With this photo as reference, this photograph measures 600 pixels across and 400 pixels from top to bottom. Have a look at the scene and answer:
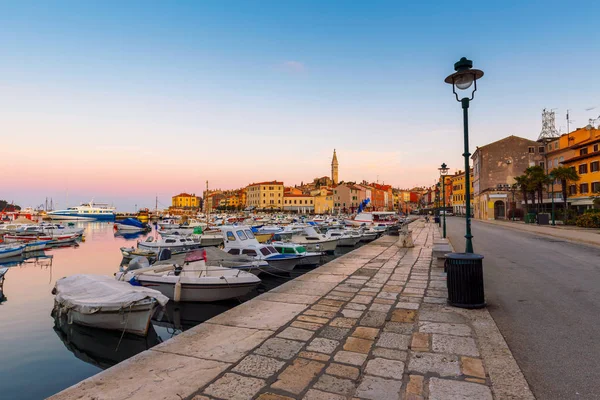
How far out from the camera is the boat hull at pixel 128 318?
9.46 metres

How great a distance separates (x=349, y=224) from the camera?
175 feet

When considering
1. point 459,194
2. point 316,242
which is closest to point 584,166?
point 316,242

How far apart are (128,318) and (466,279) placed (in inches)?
353

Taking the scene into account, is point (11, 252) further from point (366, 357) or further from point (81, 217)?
point (81, 217)

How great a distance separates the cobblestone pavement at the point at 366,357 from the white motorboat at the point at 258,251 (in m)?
10.7

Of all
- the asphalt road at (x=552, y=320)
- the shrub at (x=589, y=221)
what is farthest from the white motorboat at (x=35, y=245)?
the shrub at (x=589, y=221)

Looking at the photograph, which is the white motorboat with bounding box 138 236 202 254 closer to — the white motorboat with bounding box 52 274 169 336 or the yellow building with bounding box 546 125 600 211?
the white motorboat with bounding box 52 274 169 336

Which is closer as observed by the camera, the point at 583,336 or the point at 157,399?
the point at 157,399

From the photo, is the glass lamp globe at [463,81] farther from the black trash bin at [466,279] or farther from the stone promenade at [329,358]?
the stone promenade at [329,358]

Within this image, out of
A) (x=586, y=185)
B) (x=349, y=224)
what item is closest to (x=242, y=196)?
(x=349, y=224)

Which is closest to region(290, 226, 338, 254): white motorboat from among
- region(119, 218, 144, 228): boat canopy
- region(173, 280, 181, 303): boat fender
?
region(173, 280, 181, 303): boat fender

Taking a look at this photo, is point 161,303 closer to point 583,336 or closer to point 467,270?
point 467,270

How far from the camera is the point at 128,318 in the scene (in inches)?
380

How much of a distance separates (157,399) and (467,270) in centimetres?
578
